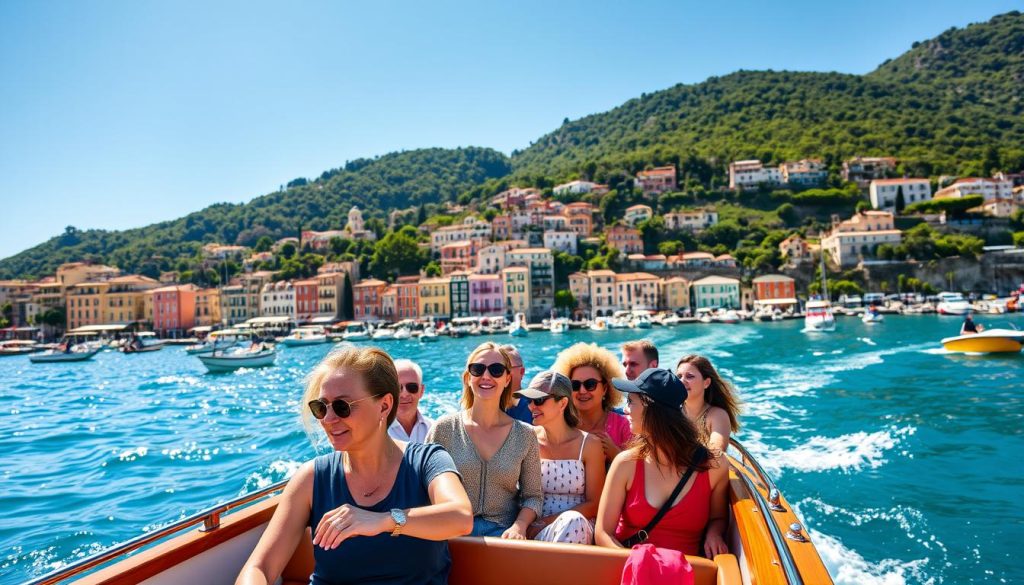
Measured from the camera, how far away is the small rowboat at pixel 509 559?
2.05m

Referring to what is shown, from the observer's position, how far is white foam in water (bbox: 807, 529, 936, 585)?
428 centimetres

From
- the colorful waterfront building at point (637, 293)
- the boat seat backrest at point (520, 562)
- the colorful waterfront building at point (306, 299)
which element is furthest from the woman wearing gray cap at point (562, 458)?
the colorful waterfront building at point (306, 299)

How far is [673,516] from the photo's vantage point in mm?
2523

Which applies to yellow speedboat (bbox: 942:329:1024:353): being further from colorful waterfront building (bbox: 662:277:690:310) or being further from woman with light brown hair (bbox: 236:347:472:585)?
colorful waterfront building (bbox: 662:277:690:310)

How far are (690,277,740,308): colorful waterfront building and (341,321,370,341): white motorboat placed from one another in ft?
126

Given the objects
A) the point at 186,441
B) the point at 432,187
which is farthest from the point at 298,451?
the point at 432,187

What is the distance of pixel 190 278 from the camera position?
84250 millimetres

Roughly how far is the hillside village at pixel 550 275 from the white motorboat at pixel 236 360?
31053 mm

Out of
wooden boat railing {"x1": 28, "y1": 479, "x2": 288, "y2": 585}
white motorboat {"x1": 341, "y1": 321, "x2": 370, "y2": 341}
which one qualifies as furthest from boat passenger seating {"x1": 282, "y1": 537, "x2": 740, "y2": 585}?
white motorboat {"x1": 341, "y1": 321, "x2": 370, "y2": 341}

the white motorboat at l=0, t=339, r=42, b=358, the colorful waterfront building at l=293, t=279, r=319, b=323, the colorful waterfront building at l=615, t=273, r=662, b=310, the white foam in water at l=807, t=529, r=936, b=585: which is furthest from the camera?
the colorful waterfront building at l=293, t=279, r=319, b=323

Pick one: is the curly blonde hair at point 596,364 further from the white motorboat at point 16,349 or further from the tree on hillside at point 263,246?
the tree on hillside at point 263,246

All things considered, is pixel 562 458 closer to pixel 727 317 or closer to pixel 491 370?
pixel 491 370

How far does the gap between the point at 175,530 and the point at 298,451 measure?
23.7ft

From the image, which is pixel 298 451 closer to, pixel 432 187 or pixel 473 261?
pixel 473 261
